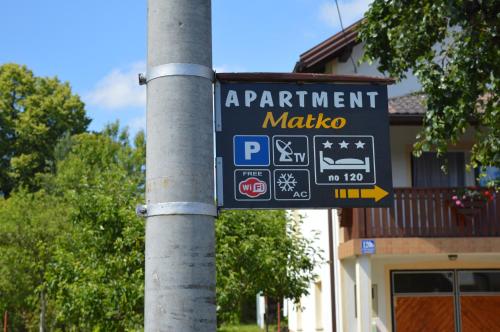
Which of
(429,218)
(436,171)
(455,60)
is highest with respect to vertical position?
(455,60)

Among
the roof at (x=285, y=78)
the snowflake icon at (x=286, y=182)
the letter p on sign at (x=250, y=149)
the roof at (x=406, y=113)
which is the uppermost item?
the roof at (x=406, y=113)

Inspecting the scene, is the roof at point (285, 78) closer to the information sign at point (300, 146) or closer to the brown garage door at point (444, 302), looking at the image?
the information sign at point (300, 146)

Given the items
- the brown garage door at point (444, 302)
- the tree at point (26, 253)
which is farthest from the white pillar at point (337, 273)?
the tree at point (26, 253)

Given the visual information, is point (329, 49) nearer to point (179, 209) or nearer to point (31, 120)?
point (179, 209)

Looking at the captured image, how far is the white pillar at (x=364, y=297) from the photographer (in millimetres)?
16906

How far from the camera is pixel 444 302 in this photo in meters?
19.6

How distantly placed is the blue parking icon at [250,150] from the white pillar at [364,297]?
13605 mm

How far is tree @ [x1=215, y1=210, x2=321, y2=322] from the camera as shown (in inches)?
619

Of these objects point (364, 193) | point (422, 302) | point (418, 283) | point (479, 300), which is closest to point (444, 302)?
point (422, 302)

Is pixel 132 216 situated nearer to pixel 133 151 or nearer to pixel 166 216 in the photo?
pixel 166 216

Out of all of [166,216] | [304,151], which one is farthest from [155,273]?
[304,151]

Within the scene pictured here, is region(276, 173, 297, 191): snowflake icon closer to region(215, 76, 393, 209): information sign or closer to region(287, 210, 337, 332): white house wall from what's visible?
region(215, 76, 393, 209): information sign

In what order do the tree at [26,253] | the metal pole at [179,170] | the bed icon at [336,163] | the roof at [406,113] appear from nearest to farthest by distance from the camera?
the metal pole at [179,170]
the bed icon at [336,163]
the roof at [406,113]
the tree at [26,253]

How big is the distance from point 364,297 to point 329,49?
20.7 ft
